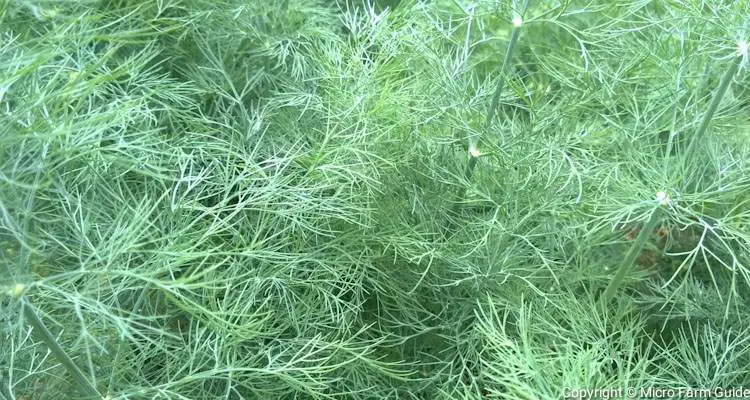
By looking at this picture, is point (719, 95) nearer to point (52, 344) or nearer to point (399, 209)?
point (399, 209)

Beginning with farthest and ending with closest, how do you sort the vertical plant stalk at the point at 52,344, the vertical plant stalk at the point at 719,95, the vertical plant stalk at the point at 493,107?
the vertical plant stalk at the point at 493,107 → the vertical plant stalk at the point at 719,95 → the vertical plant stalk at the point at 52,344

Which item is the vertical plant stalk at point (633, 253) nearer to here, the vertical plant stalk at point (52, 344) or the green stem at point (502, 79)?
the green stem at point (502, 79)

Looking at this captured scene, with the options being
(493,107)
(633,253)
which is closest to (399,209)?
(493,107)

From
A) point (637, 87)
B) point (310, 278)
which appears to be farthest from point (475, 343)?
point (637, 87)

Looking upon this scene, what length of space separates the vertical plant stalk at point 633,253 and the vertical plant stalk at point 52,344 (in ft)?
2.87

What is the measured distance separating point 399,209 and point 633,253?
0.46 m

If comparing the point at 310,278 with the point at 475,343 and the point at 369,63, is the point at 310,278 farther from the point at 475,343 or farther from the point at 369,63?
the point at 369,63

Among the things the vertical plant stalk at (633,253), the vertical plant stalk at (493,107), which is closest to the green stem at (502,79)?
the vertical plant stalk at (493,107)

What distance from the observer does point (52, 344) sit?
1.03 meters

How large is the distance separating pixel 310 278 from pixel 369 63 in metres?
0.53

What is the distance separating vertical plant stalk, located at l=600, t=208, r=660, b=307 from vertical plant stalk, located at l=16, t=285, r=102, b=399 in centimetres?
87

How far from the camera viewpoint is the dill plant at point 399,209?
1217mm

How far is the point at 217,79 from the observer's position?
67.6 inches

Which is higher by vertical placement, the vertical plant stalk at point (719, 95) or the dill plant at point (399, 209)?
the vertical plant stalk at point (719, 95)
